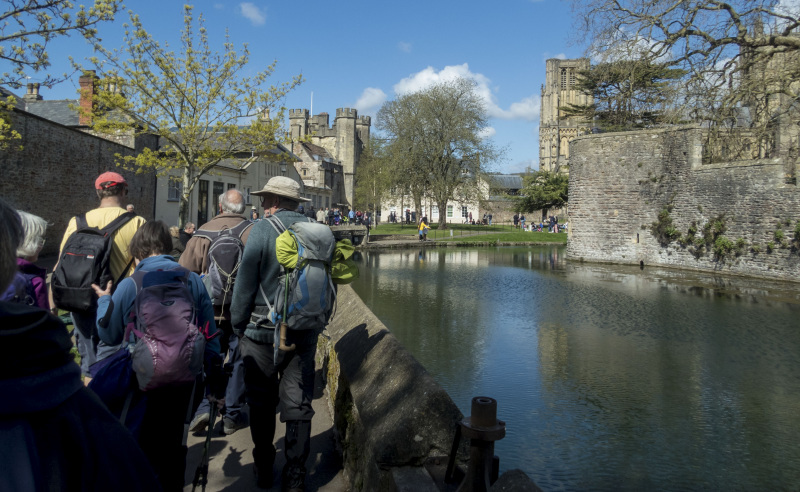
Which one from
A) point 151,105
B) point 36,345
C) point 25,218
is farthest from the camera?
point 151,105

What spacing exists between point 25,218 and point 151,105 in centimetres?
1572

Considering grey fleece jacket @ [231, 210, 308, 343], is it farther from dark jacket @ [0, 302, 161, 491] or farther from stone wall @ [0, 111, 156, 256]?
stone wall @ [0, 111, 156, 256]

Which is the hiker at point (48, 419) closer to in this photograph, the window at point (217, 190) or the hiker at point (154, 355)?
the hiker at point (154, 355)

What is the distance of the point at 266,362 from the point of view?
12.2ft

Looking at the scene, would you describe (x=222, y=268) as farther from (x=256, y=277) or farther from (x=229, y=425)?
(x=229, y=425)

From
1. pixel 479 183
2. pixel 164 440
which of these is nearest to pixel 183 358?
pixel 164 440

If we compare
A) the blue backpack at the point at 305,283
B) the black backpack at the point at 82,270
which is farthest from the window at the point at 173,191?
the blue backpack at the point at 305,283

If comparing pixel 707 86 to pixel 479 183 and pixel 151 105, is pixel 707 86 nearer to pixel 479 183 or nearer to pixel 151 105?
pixel 151 105

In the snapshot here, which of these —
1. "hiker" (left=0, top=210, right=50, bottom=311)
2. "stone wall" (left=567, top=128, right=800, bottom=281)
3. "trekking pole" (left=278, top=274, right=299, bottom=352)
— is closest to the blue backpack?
"trekking pole" (left=278, top=274, right=299, bottom=352)

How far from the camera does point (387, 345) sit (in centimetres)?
435

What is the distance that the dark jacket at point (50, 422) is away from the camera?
1062 millimetres

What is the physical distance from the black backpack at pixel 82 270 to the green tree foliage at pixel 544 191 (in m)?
50.5

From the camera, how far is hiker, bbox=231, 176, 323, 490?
3.60 meters

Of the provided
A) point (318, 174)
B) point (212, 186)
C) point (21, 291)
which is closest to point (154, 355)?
point (21, 291)
